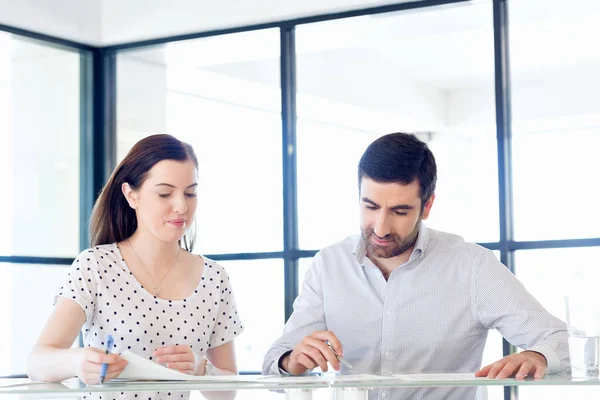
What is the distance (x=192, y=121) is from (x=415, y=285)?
2.21m

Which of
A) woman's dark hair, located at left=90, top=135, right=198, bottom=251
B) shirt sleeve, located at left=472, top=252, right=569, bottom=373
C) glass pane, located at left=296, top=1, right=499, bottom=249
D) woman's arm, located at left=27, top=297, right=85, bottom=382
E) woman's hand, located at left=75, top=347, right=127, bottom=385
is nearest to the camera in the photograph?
woman's hand, located at left=75, top=347, right=127, bottom=385

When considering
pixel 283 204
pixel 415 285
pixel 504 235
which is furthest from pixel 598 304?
pixel 283 204

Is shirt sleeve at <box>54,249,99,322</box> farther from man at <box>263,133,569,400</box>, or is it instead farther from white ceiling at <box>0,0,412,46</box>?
white ceiling at <box>0,0,412,46</box>

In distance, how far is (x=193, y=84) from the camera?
4.60 meters

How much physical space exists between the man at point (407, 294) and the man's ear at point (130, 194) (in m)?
0.54

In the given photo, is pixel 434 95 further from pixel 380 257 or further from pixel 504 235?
pixel 380 257

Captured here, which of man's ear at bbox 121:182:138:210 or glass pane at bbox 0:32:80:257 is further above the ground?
glass pane at bbox 0:32:80:257

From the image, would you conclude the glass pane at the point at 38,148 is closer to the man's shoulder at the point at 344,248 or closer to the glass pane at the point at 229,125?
the glass pane at the point at 229,125

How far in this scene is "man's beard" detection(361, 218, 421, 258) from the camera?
2522 mm

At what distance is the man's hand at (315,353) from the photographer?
213 cm

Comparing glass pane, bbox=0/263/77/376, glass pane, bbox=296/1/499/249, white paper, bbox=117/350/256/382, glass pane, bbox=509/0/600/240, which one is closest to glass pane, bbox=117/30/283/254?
glass pane, bbox=296/1/499/249

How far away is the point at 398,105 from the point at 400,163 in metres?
1.74

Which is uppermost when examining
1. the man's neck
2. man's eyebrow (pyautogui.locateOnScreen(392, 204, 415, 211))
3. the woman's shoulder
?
man's eyebrow (pyautogui.locateOnScreen(392, 204, 415, 211))

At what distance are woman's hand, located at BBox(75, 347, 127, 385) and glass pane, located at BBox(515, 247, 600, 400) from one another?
230 cm
